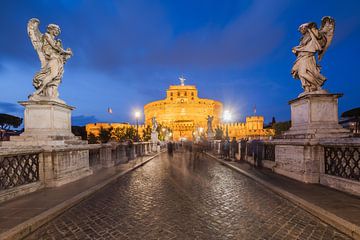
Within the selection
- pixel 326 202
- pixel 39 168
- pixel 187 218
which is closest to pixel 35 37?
pixel 39 168

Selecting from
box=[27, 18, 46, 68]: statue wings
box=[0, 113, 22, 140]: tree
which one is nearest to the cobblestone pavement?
box=[27, 18, 46, 68]: statue wings

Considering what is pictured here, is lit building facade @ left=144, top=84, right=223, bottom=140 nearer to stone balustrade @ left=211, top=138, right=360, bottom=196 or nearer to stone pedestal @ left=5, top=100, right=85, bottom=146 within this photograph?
stone balustrade @ left=211, top=138, right=360, bottom=196

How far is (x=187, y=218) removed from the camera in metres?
4.40

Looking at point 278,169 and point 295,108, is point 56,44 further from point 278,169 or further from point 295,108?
point 278,169

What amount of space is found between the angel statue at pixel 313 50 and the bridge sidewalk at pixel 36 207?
27.0ft

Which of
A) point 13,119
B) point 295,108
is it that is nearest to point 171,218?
point 295,108

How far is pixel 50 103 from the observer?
757 centimetres

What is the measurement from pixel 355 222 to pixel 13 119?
69684 mm

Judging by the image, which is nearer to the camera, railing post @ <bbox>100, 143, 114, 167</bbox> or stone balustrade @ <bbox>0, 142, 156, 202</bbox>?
stone balustrade @ <bbox>0, 142, 156, 202</bbox>

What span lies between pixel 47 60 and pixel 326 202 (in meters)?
9.87

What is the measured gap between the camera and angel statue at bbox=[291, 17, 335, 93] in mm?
7797

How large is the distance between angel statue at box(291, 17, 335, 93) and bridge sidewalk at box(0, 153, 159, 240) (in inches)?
324

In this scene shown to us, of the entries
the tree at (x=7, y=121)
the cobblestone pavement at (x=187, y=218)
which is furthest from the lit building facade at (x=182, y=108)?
the cobblestone pavement at (x=187, y=218)

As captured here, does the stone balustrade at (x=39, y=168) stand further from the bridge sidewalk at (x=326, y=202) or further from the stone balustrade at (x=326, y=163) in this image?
the stone balustrade at (x=326, y=163)
